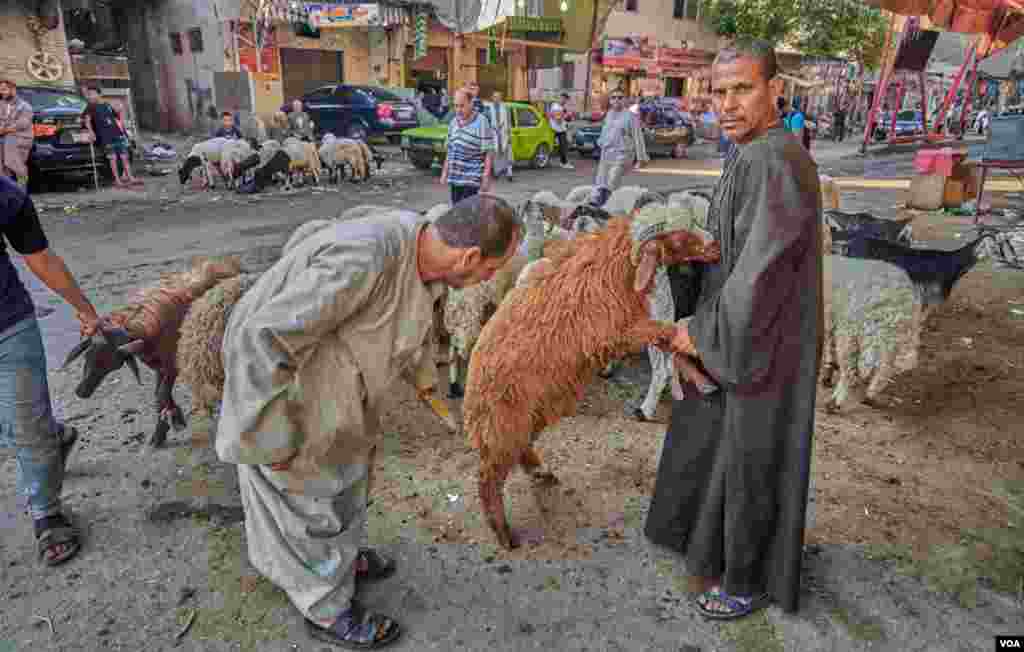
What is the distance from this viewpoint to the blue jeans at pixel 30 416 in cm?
246

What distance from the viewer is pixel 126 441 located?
11.9 feet

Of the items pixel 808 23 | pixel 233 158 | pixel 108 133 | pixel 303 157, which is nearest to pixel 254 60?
pixel 108 133

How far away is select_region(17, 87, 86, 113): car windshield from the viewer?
11.4 meters

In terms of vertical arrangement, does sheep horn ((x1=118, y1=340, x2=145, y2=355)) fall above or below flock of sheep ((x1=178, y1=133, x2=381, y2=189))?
below

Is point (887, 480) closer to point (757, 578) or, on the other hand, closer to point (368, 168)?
point (757, 578)

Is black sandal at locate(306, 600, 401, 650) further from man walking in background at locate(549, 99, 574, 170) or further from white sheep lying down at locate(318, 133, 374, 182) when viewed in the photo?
man walking in background at locate(549, 99, 574, 170)

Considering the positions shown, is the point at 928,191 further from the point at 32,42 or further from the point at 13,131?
the point at 32,42

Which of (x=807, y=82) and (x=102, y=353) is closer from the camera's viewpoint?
(x=102, y=353)

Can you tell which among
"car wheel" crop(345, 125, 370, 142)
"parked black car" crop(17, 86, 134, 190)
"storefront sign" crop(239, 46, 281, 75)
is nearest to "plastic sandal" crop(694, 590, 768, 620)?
"parked black car" crop(17, 86, 134, 190)

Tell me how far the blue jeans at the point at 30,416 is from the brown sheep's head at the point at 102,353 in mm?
553

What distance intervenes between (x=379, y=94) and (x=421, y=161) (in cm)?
397

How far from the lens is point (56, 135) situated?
11.3 m

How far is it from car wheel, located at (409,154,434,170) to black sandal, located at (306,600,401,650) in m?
14.2

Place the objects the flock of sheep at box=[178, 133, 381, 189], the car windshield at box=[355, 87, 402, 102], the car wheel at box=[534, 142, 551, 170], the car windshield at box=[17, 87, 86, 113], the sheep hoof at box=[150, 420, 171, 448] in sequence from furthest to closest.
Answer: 1. the car windshield at box=[355, 87, 402, 102]
2. the car wheel at box=[534, 142, 551, 170]
3. the flock of sheep at box=[178, 133, 381, 189]
4. the car windshield at box=[17, 87, 86, 113]
5. the sheep hoof at box=[150, 420, 171, 448]
